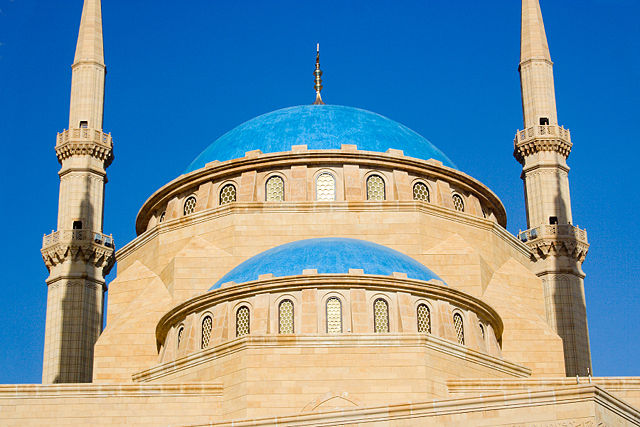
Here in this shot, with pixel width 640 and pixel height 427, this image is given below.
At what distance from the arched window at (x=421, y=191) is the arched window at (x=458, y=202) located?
2.98 ft

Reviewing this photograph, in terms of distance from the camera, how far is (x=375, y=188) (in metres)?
27.3

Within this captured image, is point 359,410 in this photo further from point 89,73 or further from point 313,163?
→ point 89,73

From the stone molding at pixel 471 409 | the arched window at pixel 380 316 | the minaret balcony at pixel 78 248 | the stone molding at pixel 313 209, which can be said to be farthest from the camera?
the minaret balcony at pixel 78 248

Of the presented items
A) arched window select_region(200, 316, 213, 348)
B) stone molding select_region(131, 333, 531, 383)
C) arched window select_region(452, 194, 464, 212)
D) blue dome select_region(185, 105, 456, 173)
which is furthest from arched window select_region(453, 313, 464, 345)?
blue dome select_region(185, 105, 456, 173)

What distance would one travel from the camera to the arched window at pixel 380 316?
857 inches

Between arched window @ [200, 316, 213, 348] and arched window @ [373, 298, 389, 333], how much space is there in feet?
11.0

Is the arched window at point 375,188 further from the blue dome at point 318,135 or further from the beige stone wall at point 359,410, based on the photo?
the beige stone wall at point 359,410

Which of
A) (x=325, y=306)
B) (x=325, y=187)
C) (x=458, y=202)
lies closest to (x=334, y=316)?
(x=325, y=306)

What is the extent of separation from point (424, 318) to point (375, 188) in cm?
583

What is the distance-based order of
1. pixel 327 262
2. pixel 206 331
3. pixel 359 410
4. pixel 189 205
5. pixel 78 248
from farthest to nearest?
pixel 78 248 < pixel 189 205 < pixel 327 262 < pixel 206 331 < pixel 359 410

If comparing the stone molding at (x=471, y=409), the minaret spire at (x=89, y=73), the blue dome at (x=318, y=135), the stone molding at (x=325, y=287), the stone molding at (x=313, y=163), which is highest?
the minaret spire at (x=89, y=73)

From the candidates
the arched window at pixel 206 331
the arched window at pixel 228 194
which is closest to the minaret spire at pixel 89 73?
the arched window at pixel 228 194

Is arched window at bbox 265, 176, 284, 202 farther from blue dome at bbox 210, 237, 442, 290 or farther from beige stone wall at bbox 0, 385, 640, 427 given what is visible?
beige stone wall at bbox 0, 385, 640, 427

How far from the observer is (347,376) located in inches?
820
